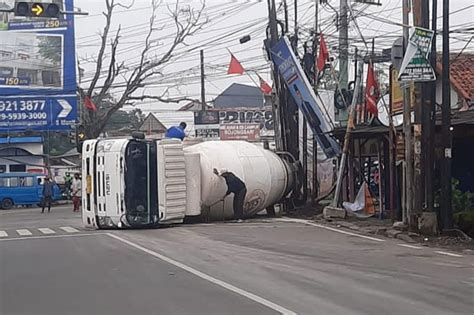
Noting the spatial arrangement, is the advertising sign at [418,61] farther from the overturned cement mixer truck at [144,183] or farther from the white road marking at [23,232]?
the white road marking at [23,232]

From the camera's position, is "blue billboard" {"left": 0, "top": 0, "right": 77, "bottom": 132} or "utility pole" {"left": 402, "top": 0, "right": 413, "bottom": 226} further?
"blue billboard" {"left": 0, "top": 0, "right": 77, "bottom": 132}

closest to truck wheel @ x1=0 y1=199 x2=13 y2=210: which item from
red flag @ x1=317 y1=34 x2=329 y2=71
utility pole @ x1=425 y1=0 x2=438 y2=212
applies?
red flag @ x1=317 y1=34 x2=329 y2=71

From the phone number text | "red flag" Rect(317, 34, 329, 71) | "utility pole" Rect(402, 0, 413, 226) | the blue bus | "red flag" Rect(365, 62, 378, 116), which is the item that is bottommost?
the blue bus

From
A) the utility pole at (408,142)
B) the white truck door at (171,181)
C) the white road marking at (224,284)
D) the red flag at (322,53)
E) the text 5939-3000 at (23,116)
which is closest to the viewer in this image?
the white road marking at (224,284)

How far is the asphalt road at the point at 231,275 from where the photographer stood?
992 centimetres

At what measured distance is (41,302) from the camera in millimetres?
10352

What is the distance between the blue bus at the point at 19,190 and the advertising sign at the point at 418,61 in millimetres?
31542

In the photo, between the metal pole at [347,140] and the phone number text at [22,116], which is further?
the phone number text at [22,116]

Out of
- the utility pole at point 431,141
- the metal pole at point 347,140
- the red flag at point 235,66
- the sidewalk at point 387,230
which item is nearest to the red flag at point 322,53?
the metal pole at point 347,140

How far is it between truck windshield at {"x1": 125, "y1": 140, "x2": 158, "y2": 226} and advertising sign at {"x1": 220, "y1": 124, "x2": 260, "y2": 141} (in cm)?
3751

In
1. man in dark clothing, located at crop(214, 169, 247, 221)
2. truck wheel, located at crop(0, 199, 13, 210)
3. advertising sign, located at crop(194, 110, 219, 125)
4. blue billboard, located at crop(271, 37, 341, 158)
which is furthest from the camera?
advertising sign, located at crop(194, 110, 219, 125)

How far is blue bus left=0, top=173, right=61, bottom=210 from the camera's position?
45.9 metres

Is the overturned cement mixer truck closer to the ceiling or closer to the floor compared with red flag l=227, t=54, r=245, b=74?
closer to the floor

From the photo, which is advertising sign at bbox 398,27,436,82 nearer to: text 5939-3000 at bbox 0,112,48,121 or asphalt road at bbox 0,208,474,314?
asphalt road at bbox 0,208,474,314
